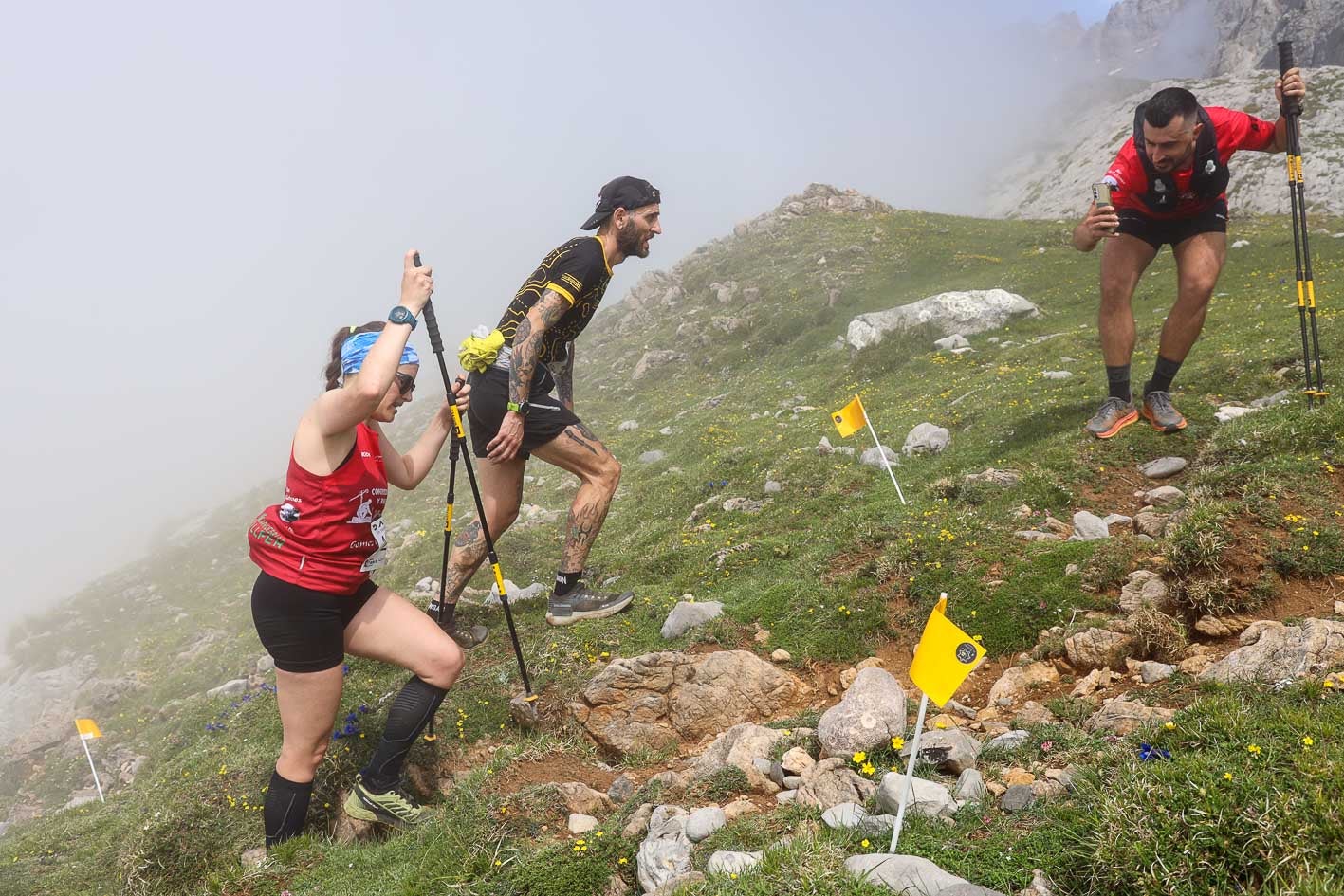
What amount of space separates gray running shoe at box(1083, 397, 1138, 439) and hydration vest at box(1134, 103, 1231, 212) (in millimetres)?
2387

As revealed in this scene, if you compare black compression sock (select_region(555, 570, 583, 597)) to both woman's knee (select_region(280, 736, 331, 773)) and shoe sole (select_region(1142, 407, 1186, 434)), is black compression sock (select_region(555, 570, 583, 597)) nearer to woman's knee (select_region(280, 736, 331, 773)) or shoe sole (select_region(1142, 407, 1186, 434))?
woman's knee (select_region(280, 736, 331, 773))

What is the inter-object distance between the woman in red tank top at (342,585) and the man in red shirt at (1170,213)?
7.29m

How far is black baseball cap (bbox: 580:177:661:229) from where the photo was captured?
7098 mm

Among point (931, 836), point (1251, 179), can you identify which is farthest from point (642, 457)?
point (1251, 179)

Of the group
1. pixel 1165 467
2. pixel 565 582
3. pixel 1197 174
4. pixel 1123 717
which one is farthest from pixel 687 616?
pixel 1197 174

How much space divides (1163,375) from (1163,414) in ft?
1.60

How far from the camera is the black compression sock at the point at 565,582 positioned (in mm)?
8008

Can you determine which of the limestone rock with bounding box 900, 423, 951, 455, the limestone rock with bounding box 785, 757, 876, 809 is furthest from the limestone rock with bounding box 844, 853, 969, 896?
the limestone rock with bounding box 900, 423, 951, 455

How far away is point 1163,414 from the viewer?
8523 mm

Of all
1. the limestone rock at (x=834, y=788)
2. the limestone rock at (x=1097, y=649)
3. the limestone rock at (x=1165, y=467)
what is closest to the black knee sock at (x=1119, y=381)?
the limestone rock at (x=1165, y=467)

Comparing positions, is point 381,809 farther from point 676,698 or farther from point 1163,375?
point 1163,375

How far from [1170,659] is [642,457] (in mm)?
15394

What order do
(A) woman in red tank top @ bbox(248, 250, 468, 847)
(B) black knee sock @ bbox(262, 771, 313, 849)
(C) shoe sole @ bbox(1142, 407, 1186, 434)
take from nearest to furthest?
(A) woman in red tank top @ bbox(248, 250, 468, 847) → (B) black knee sock @ bbox(262, 771, 313, 849) → (C) shoe sole @ bbox(1142, 407, 1186, 434)

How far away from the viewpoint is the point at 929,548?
7.42 metres
